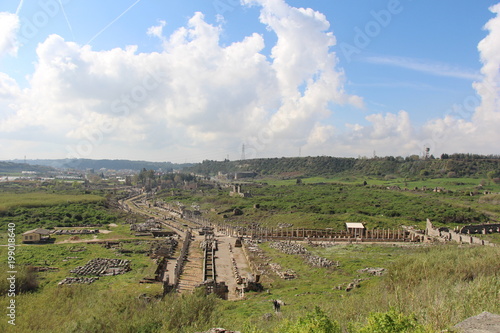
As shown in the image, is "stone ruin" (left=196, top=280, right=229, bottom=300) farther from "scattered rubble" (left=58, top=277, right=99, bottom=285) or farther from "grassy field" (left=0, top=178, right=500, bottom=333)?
"scattered rubble" (left=58, top=277, right=99, bottom=285)

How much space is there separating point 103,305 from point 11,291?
337 inches

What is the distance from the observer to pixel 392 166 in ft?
497

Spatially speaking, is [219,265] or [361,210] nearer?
[219,265]

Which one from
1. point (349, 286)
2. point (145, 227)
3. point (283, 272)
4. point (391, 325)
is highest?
point (391, 325)

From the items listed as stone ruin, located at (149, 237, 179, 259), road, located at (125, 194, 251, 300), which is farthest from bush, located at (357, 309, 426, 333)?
stone ruin, located at (149, 237, 179, 259)

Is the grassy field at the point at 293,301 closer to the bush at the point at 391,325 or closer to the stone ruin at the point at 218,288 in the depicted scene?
the bush at the point at 391,325

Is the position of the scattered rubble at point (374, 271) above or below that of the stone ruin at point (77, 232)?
above

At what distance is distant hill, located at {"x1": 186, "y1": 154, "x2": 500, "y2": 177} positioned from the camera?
414 feet

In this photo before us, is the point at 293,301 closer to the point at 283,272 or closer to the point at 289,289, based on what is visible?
the point at 289,289

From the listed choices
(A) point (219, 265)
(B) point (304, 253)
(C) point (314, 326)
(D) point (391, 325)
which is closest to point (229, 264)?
(A) point (219, 265)

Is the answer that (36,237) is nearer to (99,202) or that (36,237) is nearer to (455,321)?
(99,202)

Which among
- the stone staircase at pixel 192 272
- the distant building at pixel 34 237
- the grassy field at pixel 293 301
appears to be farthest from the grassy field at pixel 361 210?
the distant building at pixel 34 237

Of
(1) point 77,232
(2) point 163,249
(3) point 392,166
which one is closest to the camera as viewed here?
(2) point 163,249

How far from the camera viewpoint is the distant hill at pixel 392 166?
126 meters
